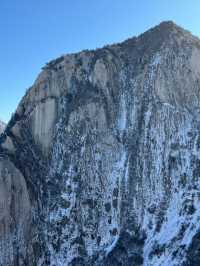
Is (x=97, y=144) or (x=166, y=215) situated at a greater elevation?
(x=97, y=144)

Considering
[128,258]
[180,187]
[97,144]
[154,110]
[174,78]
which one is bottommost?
[128,258]

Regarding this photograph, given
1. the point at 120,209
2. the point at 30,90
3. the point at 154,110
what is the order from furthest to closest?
the point at 30,90, the point at 154,110, the point at 120,209

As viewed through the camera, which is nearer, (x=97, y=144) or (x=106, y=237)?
(x=106, y=237)

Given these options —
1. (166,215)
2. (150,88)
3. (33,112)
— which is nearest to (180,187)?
(166,215)

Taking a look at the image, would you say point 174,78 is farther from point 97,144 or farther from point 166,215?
point 166,215

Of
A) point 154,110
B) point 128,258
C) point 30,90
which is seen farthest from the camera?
point 30,90

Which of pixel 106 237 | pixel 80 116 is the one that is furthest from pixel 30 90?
pixel 106 237

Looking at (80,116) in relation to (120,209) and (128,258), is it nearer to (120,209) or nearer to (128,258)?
(120,209)
